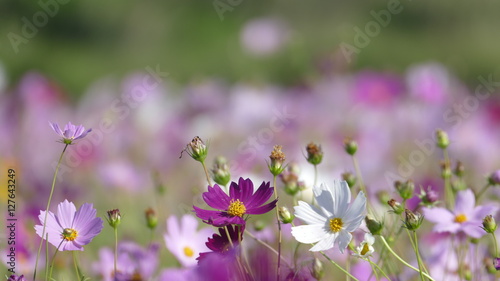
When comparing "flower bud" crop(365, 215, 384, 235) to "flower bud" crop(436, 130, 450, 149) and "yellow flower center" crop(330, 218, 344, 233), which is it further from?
"flower bud" crop(436, 130, 450, 149)

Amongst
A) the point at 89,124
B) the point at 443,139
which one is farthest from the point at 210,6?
the point at 443,139

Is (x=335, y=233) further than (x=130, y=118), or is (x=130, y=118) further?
(x=130, y=118)

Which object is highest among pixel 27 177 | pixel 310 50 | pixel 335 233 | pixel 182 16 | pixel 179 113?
pixel 182 16

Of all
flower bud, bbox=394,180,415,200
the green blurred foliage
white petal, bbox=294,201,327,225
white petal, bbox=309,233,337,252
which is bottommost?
white petal, bbox=309,233,337,252

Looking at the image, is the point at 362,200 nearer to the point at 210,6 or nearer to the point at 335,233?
the point at 335,233

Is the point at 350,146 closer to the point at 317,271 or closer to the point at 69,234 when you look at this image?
the point at 317,271

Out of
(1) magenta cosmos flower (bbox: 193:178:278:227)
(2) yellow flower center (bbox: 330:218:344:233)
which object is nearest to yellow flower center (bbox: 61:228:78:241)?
(1) magenta cosmos flower (bbox: 193:178:278:227)
